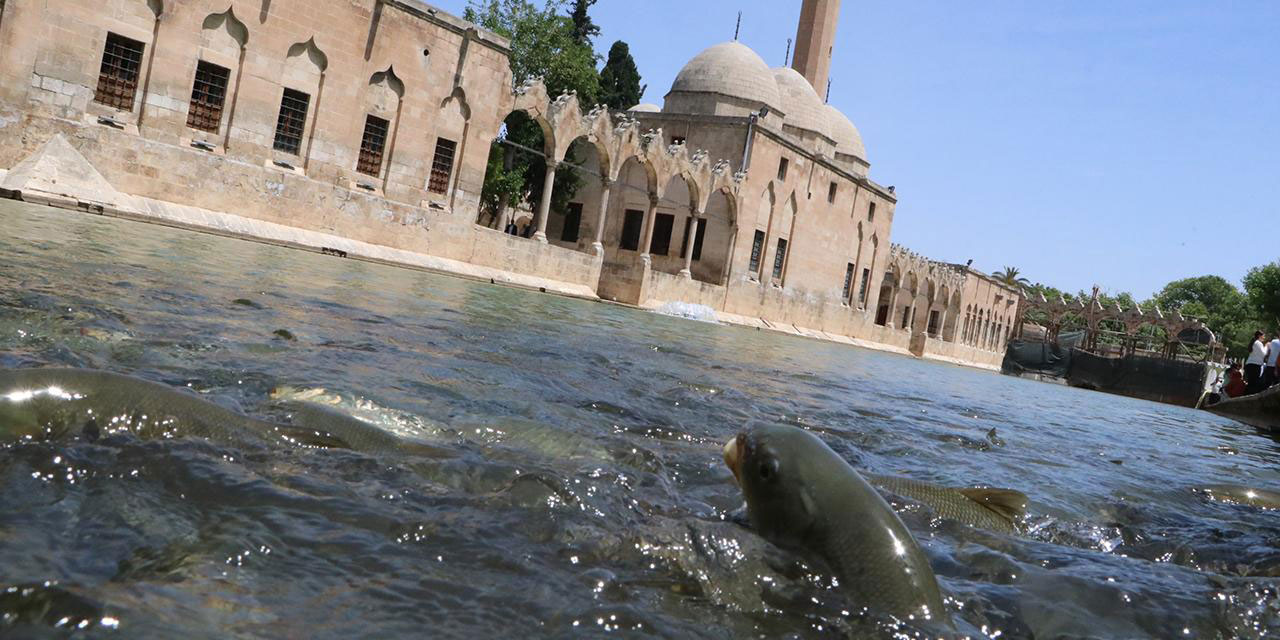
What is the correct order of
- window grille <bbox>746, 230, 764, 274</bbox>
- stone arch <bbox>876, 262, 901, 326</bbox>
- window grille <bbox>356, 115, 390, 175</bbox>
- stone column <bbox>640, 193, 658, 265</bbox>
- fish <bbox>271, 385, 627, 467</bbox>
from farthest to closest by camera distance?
stone arch <bbox>876, 262, 901, 326</bbox>
window grille <bbox>746, 230, 764, 274</bbox>
stone column <bbox>640, 193, 658, 265</bbox>
window grille <bbox>356, 115, 390, 175</bbox>
fish <bbox>271, 385, 627, 467</bbox>

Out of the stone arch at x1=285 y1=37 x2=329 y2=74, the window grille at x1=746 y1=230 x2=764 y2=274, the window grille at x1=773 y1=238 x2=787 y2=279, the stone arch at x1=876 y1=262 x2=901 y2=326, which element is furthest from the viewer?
the stone arch at x1=876 y1=262 x2=901 y2=326

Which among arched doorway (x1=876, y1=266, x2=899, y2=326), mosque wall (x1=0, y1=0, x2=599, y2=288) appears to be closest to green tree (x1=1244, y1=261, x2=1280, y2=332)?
arched doorway (x1=876, y1=266, x2=899, y2=326)

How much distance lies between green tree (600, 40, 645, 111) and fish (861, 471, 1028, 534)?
130 feet

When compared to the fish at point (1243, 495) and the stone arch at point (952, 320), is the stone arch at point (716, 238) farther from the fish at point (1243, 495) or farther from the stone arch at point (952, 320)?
the fish at point (1243, 495)

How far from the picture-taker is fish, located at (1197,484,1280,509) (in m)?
5.07

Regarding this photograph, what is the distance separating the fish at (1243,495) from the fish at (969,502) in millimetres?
2152

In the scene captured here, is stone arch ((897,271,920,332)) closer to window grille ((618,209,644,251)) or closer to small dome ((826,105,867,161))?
small dome ((826,105,867,161))

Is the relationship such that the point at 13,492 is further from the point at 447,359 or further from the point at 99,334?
the point at 447,359

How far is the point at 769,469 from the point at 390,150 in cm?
1963

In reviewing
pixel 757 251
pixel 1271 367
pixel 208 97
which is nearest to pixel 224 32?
pixel 208 97

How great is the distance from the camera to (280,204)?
17.5 m

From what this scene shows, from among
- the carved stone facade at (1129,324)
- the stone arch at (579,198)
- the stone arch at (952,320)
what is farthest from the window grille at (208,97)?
the stone arch at (952,320)

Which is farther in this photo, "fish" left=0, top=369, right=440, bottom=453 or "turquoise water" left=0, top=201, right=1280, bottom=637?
"fish" left=0, top=369, right=440, bottom=453

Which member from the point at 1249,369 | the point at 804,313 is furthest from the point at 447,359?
the point at 804,313
